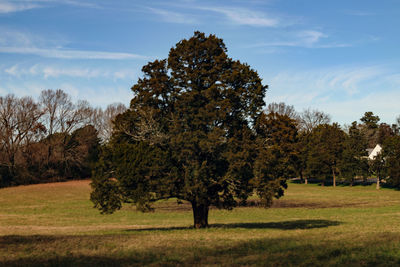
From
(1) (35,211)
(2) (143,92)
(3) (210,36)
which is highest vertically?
(3) (210,36)

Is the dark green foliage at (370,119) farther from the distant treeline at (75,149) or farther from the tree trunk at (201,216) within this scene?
the tree trunk at (201,216)

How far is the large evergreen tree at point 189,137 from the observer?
25656 millimetres

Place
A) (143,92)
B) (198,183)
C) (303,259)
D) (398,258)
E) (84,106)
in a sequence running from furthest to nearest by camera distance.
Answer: (84,106) < (143,92) < (198,183) < (303,259) < (398,258)

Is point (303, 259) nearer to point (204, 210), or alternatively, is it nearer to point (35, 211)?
point (204, 210)

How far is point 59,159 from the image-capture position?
91.4 metres

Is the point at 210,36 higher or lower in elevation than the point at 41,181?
higher

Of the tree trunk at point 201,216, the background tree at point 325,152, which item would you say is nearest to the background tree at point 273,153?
the tree trunk at point 201,216

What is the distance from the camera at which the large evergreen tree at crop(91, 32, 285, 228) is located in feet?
84.2

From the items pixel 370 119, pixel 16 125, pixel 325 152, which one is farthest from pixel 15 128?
pixel 370 119

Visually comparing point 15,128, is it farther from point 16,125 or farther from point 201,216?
point 201,216

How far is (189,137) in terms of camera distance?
1007 inches

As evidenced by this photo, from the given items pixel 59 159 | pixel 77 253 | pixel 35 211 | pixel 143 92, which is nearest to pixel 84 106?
pixel 59 159

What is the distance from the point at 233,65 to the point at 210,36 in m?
2.52

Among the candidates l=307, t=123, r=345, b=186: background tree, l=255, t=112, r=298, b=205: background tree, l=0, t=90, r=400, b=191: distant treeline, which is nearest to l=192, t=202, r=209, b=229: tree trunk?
l=255, t=112, r=298, b=205: background tree
